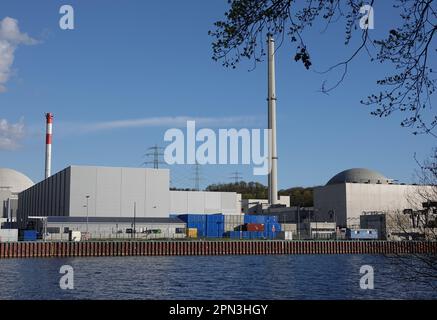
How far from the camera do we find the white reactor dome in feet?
530

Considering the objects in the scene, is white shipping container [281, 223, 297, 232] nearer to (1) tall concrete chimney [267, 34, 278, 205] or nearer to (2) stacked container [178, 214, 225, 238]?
(1) tall concrete chimney [267, 34, 278, 205]

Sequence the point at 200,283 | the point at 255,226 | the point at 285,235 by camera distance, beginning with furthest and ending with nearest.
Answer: the point at 255,226, the point at 285,235, the point at 200,283

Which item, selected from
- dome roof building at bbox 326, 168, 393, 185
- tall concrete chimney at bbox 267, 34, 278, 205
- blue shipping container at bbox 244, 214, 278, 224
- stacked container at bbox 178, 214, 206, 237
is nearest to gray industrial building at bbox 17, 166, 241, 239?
stacked container at bbox 178, 214, 206, 237

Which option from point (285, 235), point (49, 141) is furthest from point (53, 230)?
point (285, 235)

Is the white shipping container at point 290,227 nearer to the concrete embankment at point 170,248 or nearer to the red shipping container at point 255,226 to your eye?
the red shipping container at point 255,226

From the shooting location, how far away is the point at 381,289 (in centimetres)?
3825

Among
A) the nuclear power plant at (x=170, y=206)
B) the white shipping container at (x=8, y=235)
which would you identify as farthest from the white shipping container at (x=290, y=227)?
the white shipping container at (x=8, y=235)

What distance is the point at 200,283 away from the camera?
42.1 meters

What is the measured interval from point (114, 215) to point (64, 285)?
5735cm

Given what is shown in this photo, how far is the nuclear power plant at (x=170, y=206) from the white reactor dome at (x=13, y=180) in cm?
40

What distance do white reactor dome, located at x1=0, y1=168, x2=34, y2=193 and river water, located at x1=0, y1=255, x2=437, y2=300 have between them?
4351 inches

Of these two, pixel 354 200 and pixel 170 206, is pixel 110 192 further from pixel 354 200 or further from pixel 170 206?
pixel 354 200

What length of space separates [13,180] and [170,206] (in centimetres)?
6071
